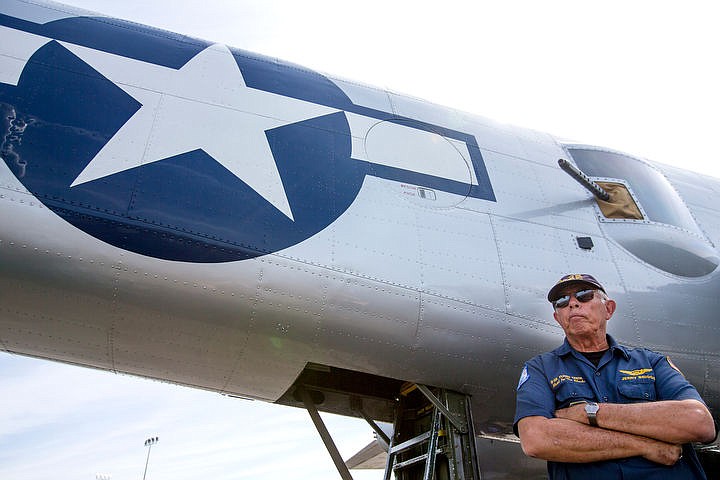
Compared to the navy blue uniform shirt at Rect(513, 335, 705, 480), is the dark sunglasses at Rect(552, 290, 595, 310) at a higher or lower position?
→ higher

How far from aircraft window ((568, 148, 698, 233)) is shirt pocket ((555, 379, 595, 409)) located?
5280 millimetres

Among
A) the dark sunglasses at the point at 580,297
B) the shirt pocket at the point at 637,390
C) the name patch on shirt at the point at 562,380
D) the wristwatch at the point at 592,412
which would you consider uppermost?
the dark sunglasses at the point at 580,297

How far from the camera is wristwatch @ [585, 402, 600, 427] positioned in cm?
296

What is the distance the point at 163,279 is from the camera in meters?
A: 4.75

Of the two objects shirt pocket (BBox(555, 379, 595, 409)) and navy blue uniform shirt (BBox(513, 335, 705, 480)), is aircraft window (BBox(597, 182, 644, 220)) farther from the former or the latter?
shirt pocket (BBox(555, 379, 595, 409))

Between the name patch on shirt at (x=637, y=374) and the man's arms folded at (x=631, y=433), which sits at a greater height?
the name patch on shirt at (x=637, y=374)

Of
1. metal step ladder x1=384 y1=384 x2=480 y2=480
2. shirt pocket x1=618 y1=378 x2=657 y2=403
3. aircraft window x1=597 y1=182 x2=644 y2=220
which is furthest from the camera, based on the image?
aircraft window x1=597 y1=182 x2=644 y2=220

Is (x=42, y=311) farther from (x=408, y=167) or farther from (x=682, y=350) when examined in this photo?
(x=682, y=350)

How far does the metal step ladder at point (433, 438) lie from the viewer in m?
5.53

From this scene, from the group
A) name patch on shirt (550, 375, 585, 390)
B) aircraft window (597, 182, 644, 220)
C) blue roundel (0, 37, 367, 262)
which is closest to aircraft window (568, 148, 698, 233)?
aircraft window (597, 182, 644, 220)

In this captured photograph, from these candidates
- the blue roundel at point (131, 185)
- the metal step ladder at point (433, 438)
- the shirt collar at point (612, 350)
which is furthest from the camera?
the metal step ladder at point (433, 438)

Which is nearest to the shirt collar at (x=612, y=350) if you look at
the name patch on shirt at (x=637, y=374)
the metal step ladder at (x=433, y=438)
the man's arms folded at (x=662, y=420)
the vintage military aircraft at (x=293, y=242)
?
the name patch on shirt at (x=637, y=374)

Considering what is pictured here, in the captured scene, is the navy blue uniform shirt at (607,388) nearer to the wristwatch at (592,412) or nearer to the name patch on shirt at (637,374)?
the name patch on shirt at (637,374)

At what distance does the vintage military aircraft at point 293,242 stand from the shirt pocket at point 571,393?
2354 mm
